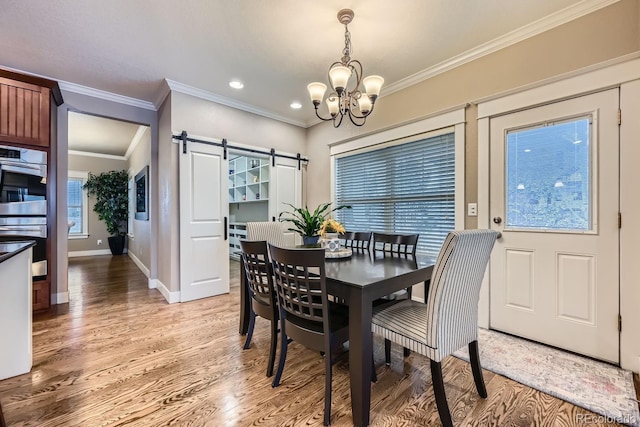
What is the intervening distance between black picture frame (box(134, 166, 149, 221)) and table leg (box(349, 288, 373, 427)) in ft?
14.7

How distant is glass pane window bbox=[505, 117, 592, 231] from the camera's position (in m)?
2.18

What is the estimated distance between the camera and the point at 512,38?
2451 mm

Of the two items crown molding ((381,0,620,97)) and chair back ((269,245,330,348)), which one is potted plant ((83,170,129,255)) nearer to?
crown molding ((381,0,620,97))

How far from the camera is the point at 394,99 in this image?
11.3ft

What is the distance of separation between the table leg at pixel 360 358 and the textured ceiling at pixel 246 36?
2.11 metres

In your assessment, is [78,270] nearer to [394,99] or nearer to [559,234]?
[394,99]

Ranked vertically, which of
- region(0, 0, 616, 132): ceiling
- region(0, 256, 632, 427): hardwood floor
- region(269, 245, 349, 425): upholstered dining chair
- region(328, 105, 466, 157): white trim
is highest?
region(0, 0, 616, 132): ceiling

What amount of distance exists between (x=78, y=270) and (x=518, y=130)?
717cm

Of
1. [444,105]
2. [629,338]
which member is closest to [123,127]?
[444,105]

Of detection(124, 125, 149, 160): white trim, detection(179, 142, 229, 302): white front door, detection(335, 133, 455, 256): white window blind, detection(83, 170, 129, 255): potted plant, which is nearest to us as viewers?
detection(335, 133, 455, 256): white window blind

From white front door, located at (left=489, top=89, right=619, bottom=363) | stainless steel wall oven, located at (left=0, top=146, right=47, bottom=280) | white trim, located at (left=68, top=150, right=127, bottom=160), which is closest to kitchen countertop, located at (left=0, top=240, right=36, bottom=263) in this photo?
stainless steel wall oven, located at (left=0, top=146, right=47, bottom=280)

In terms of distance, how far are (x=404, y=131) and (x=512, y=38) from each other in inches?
49.0

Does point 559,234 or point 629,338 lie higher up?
point 559,234

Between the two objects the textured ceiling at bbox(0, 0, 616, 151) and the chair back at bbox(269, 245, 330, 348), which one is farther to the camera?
the textured ceiling at bbox(0, 0, 616, 151)
